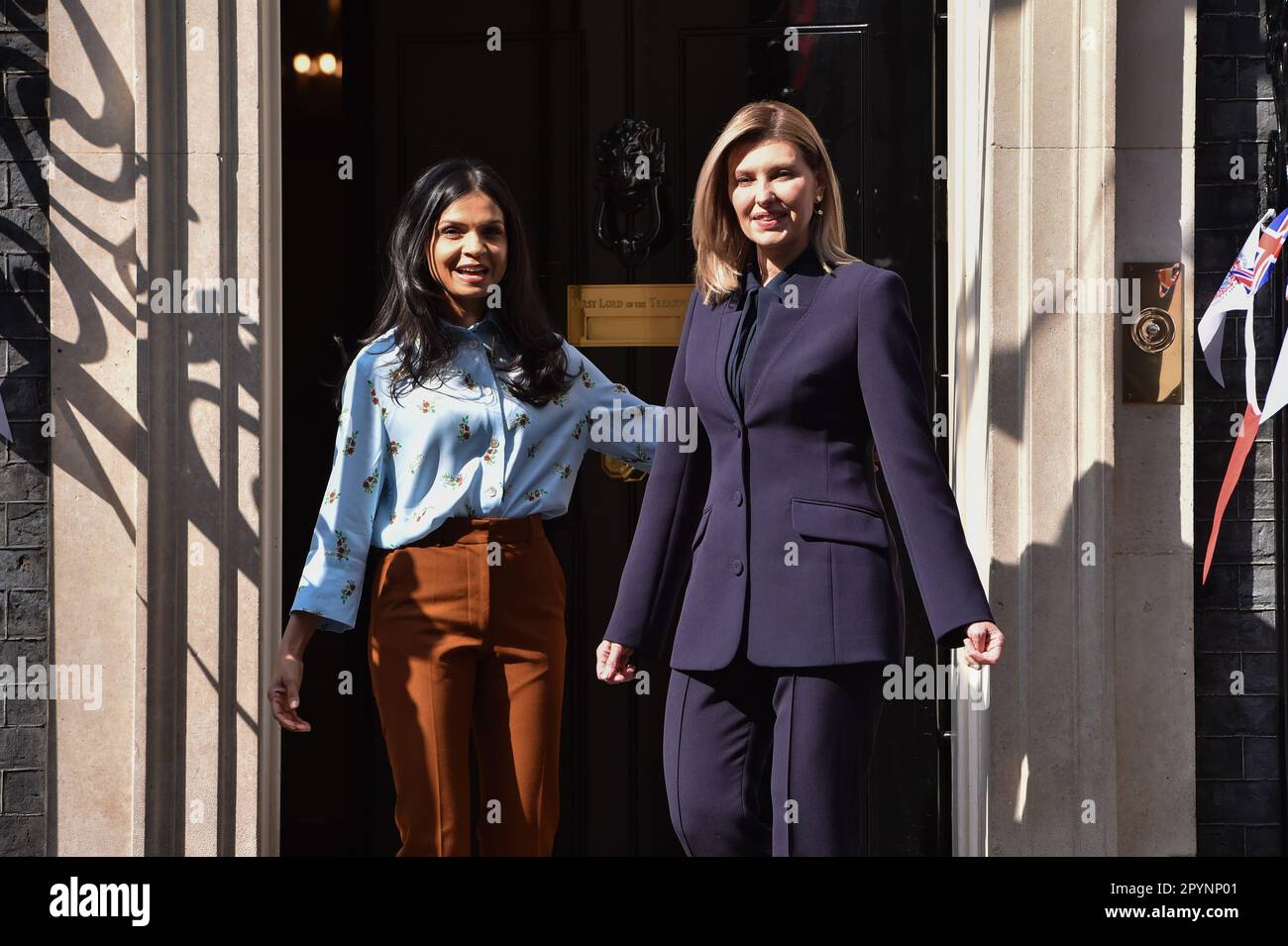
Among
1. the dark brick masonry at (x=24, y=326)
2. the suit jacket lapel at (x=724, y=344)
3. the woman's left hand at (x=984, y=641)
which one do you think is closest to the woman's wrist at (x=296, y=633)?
the dark brick masonry at (x=24, y=326)

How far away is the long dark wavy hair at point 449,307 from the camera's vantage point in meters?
3.63

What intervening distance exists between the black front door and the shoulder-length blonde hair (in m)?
1.01

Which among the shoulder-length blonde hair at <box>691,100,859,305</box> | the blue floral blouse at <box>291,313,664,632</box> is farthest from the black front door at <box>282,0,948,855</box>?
the shoulder-length blonde hair at <box>691,100,859,305</box>

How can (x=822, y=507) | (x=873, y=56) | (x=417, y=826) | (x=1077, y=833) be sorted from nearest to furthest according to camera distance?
(x=822, y=507), (x=417, y=826), (x=1077, y=833), (x=873, y=56)

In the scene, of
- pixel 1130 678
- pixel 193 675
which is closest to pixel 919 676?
pixel 1130 678

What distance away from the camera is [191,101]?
164 inches

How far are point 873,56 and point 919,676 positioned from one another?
188 cm

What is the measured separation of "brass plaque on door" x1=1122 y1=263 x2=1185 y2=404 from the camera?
13.6ft

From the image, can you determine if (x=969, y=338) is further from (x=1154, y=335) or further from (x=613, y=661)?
(x=613, y=661)

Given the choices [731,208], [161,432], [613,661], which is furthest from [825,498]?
[161,432]

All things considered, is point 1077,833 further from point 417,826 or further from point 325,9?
point 325,9

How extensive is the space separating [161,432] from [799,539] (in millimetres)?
1959

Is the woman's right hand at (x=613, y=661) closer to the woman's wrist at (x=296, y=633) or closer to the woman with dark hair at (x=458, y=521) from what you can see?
the woman with dark hair at (x=458, y=521)

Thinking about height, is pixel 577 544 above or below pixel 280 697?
above
